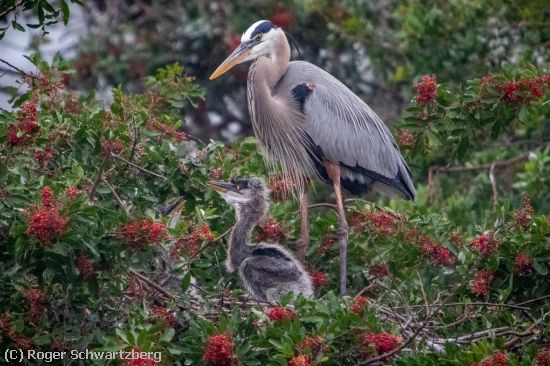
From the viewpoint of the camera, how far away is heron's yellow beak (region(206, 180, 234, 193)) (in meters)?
6.04

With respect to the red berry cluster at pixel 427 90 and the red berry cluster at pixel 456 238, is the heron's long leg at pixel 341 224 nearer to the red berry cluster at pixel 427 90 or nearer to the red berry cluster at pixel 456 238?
the red berry cluster at pixel 456 238

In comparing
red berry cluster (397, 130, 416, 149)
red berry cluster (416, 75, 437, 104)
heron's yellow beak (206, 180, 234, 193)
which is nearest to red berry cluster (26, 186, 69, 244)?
heron's yellow beak (206, 180, 234, 193)

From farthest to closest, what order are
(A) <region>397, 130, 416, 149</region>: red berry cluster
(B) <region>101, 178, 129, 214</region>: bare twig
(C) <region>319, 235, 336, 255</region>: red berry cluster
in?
(A) <region>397, 130, 416, 149</region>: red berry cluster → (C) <region>319, 235, 336, 255</region>: red berry cluster → (B) <region>101, 178, 129, 214</region>: bare twig

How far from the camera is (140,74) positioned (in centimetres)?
1038

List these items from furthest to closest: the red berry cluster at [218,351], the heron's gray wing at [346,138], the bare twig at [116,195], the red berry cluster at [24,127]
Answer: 1. the heron's gray wing at [346,138]
2. the bare twig at [116,195]
3. the red berry cluster at [24,127]
4. the red berry cluster at [218,351]

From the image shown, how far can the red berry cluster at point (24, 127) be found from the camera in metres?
5.07

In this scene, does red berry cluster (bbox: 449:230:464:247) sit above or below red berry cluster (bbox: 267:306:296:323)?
below

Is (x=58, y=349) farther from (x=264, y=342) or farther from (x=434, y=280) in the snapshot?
(x=434, y=280)

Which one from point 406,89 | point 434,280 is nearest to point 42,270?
point 434,280

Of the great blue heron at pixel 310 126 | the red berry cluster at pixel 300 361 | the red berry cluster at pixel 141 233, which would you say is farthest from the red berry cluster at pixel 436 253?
the red berry cluster at pixel 141 233

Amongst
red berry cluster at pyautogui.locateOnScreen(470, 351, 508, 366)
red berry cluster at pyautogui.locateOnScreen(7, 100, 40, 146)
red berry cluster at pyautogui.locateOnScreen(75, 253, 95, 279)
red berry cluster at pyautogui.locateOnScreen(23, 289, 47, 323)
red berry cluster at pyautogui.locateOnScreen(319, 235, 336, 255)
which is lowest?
red berry cluster at pyautogui.locateOnScreen(319, 235, 336, 255)

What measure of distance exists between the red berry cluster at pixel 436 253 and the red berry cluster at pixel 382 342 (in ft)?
4.09

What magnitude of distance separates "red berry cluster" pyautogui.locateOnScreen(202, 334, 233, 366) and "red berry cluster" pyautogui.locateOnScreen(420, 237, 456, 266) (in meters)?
1.56

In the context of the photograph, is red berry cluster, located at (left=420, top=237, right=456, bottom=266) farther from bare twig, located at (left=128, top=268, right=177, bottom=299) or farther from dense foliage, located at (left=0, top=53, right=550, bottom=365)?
bare twig, located at (left=128, top=268, right=177, bottom=299)
